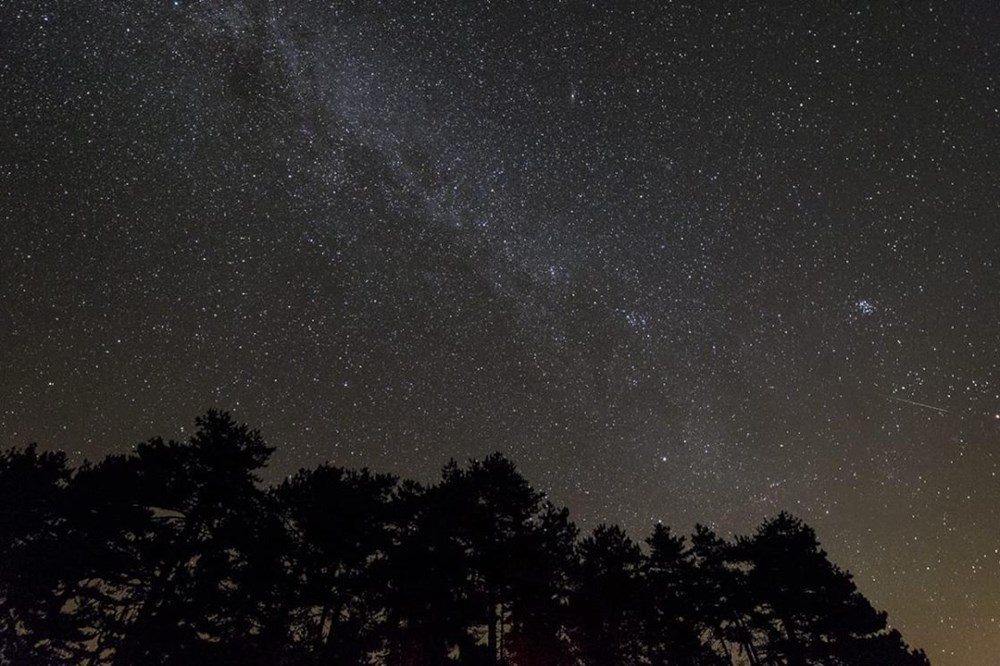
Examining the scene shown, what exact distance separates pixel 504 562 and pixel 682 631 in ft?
33.0

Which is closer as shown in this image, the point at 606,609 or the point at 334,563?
the point at 334,563

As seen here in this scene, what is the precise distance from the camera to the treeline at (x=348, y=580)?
17250mm

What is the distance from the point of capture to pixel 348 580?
19.0m

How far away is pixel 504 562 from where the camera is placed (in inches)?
814

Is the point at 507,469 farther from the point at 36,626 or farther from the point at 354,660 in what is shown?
the point at 36,626

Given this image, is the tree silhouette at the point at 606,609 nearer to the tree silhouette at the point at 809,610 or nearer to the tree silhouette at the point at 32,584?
the tree silhouette at the point at 809,610

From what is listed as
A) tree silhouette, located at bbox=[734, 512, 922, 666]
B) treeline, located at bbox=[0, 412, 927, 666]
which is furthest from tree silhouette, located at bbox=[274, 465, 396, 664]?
tree silhouette, located at bbox=[734, 512, 922, 666]

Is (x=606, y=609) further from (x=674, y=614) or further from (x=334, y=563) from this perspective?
(x=334, y=563)

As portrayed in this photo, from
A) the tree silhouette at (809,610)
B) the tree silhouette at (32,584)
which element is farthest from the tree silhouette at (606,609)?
the tree silhouette at (32,584)

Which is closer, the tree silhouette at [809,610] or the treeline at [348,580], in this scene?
the treeline at [348,580]

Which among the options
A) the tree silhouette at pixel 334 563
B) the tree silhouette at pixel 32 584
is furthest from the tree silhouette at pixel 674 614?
the tree silhouette at pixel 32 584

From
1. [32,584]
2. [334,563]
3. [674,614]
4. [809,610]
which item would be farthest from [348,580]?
[809,610]

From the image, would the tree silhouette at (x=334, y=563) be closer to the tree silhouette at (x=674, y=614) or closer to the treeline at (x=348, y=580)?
the treeline at (x=348, y=580)

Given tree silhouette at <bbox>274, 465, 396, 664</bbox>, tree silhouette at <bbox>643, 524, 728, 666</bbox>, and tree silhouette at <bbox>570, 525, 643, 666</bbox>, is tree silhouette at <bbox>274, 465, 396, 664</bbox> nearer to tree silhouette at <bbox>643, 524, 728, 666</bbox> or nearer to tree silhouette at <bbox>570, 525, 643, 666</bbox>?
tree silhouette at <bbox>570, 525, 643, 666</bbox>
